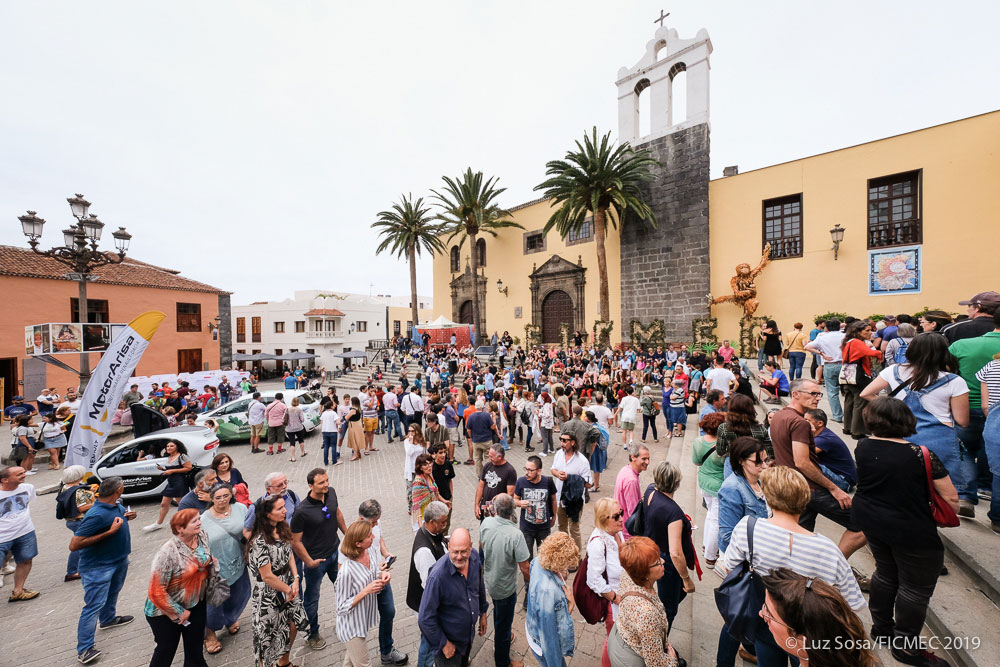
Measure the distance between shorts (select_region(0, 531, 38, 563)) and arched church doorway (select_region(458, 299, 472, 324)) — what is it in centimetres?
2544

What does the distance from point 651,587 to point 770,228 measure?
61.4 feet

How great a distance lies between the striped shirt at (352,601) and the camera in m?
3.20

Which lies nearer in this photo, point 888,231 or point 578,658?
point 578,658

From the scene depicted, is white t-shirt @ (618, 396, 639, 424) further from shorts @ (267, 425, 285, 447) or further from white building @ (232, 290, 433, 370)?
white building @ (232, 290, 433, 370)

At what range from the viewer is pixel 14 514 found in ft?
15.8

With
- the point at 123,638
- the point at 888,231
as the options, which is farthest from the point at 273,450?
the point at 888,231

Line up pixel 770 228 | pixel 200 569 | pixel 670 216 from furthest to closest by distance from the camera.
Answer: pixel 670 216 < pixel 770 228 < pixel 200 569

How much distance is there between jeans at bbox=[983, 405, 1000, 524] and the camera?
10.7 ft

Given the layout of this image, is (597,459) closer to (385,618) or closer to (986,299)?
(385,618)

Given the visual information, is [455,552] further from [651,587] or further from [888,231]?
[888,231]

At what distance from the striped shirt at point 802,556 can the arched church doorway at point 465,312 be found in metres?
27.9

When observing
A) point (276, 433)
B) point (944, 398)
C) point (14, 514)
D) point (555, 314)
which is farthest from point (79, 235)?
point (555, 314)

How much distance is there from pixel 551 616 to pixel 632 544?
89 cm

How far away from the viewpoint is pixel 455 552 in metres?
3.04
